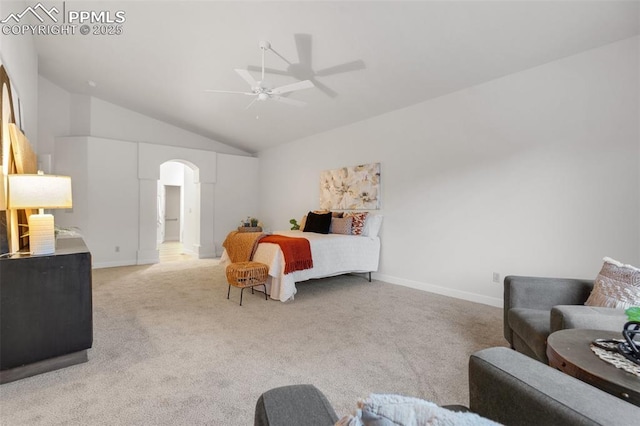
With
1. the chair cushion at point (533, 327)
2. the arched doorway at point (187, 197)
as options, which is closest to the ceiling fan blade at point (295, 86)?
the chair cushion at point (533, 327)

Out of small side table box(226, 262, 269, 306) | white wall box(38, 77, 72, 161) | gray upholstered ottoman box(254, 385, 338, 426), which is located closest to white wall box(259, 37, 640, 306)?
small side table box(226, 262, 269, 306)

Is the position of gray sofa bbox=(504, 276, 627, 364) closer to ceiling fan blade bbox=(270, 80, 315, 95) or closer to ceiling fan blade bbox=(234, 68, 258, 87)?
ceiling fan blade bbox=(270, 80, 315, 95)

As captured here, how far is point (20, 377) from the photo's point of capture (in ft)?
6.49

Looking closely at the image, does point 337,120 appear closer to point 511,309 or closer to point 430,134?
point 430,134

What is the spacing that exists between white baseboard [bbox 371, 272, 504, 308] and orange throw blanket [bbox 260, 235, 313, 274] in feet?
4.74

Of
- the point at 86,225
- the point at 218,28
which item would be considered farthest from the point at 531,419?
the point at 86,225

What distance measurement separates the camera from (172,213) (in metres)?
10.0

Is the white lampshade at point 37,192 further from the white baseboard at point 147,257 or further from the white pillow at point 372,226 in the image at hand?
the white baseboard at point 147,257

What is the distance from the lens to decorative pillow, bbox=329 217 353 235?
4.84 meters

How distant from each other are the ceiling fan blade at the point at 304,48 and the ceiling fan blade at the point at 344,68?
197 mm

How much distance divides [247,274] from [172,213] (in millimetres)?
7699

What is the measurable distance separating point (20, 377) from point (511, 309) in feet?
11.2

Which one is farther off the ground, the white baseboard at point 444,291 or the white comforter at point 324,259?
the white comforter at point 324,259

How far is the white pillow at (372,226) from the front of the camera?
4699mm
